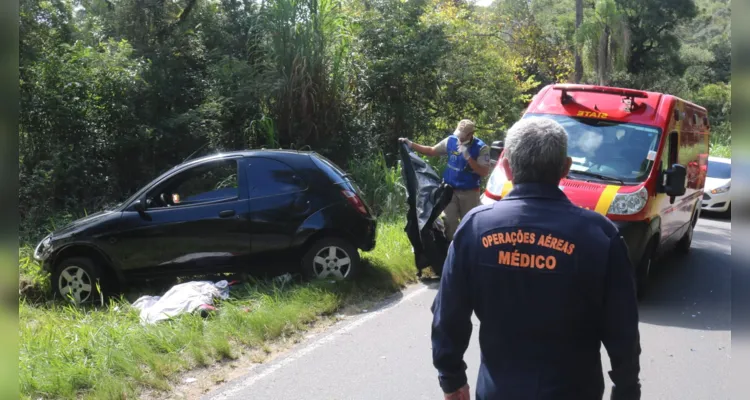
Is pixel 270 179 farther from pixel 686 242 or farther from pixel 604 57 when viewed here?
pixel 604 57

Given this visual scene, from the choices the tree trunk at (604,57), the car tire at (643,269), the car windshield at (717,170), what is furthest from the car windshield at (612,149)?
the tree trunk at (604,57)

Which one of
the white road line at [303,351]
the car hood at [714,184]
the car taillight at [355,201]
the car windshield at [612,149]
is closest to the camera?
the white road line at [303,351]

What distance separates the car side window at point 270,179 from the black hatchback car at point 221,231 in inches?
0.5

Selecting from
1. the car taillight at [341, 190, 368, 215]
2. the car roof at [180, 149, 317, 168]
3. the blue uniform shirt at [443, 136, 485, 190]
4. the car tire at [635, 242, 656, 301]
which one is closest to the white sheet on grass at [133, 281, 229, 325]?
the car roof at [180, 149, 317, 168]

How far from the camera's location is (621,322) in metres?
2.46

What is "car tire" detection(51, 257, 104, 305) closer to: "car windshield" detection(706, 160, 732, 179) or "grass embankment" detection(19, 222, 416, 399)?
"grass embankment" detection(19, 222, 416, 399)

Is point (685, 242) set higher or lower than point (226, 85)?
lower

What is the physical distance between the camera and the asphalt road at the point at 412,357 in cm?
522

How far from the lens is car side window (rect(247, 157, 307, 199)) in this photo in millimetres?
8031

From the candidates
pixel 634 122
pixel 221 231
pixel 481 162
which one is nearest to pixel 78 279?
pixel 221 231

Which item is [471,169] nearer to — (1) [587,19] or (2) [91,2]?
(2) [91,2]

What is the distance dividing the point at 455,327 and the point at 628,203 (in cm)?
528

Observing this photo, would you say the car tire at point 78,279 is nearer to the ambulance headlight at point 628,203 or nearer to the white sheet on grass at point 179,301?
the white sheet on grass at point 179,301

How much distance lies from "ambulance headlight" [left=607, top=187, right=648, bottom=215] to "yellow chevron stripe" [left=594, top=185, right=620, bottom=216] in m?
→ 0.04
